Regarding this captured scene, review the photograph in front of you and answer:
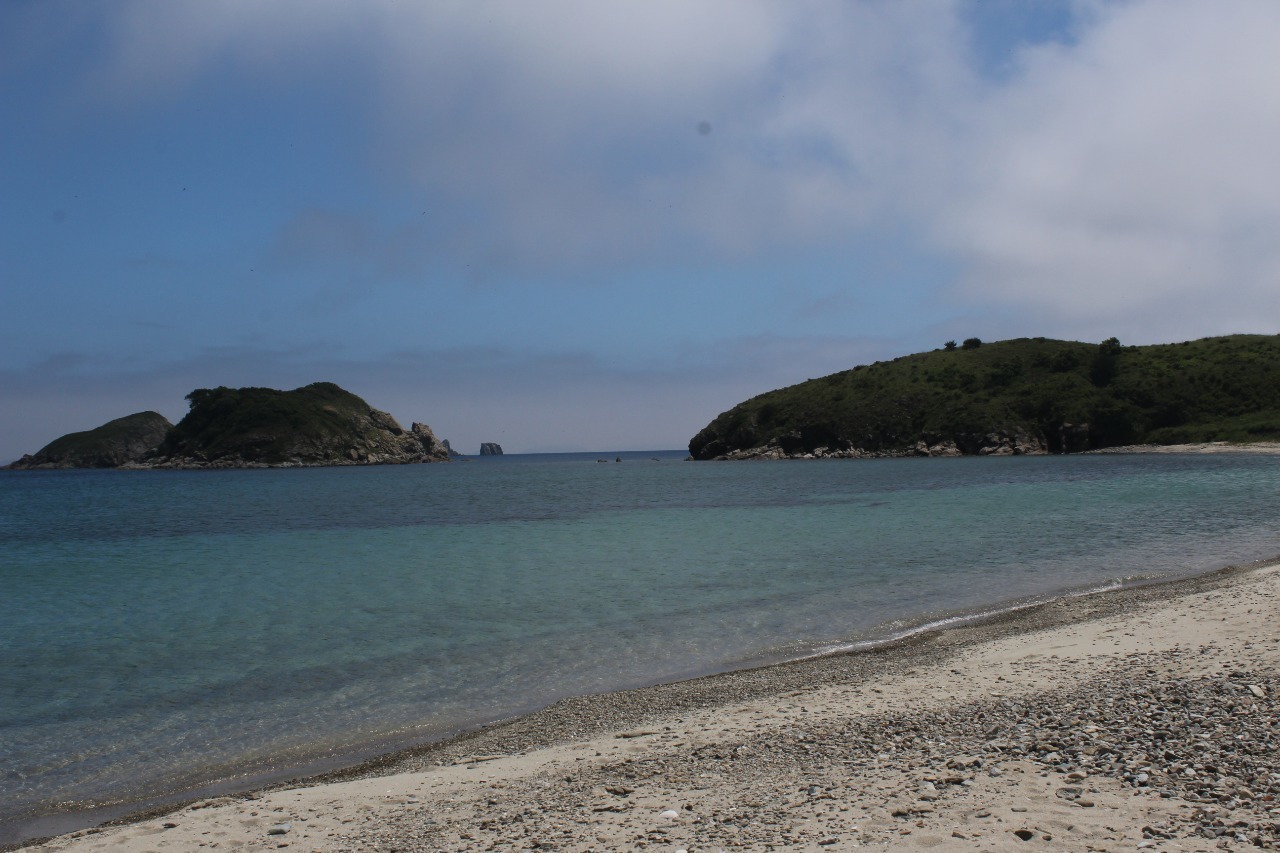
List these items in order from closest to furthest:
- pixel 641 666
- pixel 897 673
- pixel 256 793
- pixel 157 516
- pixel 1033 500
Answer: pixel 256 793 → pixel 897 673 → pixel 641 666 → pixel 1033 500 → pixel 157 516

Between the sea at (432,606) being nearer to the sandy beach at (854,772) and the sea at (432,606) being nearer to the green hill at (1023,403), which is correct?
the sandy beach at (854,772)

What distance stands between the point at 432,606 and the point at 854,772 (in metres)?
15.9

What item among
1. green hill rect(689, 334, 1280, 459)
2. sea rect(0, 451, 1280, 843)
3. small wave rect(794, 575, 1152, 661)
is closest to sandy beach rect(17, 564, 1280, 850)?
sea rect(0, 451, 1280, 843)

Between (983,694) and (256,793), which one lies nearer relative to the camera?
(256,793)

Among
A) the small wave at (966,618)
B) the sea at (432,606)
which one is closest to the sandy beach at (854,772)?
the sea at (432,606)

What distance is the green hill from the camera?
13000cm

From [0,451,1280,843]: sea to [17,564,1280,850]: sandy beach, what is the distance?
2292 mm

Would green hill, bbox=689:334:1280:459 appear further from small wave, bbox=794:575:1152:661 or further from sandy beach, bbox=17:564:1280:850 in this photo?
sandy beach, bbox=17:564:1280:850

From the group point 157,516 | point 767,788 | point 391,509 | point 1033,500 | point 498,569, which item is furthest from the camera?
point 391,509

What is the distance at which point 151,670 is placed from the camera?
16031mm

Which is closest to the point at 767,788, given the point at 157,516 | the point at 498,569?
the point at 498,569

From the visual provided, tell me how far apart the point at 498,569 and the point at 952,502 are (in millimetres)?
32951

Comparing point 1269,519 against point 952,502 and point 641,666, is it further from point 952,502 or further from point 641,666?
point 641,666

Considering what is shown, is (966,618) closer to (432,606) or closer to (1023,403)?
(432,606)
